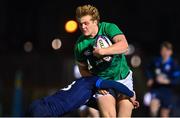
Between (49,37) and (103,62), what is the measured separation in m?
11.7

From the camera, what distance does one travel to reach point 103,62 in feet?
24.8

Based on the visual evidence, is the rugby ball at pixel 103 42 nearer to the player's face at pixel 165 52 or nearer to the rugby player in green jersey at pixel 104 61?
the rugby player in green jersey at pixel 104 61

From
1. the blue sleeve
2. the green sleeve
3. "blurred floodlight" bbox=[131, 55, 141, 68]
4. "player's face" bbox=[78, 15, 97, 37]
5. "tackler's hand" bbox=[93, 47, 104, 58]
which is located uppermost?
"player's face" bbox=[78, 15, 97, 37]

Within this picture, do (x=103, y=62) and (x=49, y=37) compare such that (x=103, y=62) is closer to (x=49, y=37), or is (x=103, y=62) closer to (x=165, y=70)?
(x=165, y=70)

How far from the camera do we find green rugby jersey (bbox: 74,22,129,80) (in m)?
7.53

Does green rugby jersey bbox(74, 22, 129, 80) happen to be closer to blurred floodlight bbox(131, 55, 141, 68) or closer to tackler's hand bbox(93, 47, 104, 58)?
tackler's hand bbox(93, 47, 104, 58)

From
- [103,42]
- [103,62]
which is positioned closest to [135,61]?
[103,62]

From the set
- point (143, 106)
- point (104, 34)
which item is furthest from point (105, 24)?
point (143, 106)

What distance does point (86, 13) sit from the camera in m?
7.34

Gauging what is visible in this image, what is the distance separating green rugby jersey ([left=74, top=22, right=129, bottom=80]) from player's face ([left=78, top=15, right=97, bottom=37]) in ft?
0.36

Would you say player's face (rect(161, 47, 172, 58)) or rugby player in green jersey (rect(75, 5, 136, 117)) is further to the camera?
player's face (rect(161, 47, 172, 58))

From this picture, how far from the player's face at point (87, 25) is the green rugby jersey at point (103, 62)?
11 centimetres

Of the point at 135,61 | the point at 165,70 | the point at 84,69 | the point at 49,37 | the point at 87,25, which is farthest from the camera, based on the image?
the point at 49,37

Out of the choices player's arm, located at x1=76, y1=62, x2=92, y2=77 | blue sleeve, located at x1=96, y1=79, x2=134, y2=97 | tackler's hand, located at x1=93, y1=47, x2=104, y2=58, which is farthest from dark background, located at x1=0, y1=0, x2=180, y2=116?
tackler's hand, located at x1=93, y1=47, x2=104, y2=58
